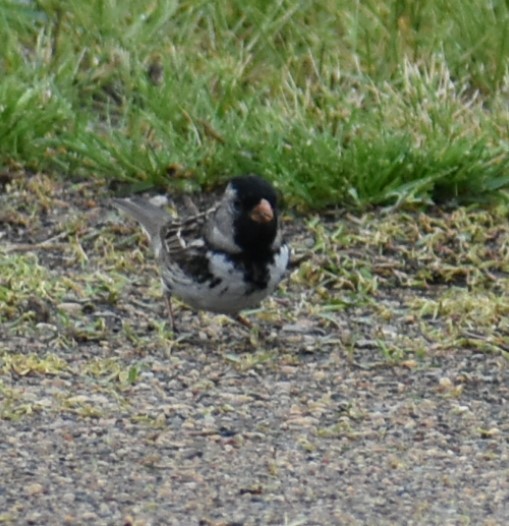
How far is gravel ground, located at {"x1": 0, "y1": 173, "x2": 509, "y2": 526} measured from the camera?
199 inches

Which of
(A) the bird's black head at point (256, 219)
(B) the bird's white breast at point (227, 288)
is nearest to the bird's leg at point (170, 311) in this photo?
(B) the bird's white breast at point (227, 288)

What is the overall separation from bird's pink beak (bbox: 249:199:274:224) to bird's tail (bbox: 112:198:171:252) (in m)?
0.68

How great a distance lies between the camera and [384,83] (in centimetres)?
807

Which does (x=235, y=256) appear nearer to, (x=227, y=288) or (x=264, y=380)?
(x=227, y=288)

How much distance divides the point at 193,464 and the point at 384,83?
3.22 metres

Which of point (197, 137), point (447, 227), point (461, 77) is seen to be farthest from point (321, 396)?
point (461, 77)

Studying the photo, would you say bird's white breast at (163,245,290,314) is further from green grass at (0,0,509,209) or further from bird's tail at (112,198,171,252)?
green grass at (0,0,509,209)

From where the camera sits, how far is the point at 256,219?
621cm

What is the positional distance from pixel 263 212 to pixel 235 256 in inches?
7.5

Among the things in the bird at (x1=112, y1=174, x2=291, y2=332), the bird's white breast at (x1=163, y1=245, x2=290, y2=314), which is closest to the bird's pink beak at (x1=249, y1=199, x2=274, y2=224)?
the bird at (x1=112, y1=174, x2=291, y2=332)

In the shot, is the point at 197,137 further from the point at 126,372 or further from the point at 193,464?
the point at 193,464

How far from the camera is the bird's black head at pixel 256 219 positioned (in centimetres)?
621

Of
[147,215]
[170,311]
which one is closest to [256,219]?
[170,311]

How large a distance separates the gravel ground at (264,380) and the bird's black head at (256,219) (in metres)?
0.39
